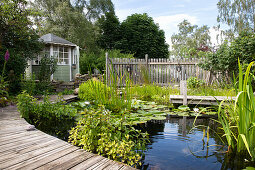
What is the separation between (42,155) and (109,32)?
17.9 m

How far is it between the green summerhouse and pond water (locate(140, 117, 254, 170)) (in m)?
9.61

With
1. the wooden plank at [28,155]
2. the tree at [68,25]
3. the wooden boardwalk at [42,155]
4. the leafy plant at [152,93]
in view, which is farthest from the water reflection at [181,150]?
the tree at [68,25]

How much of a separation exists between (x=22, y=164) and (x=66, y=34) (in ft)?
64.6

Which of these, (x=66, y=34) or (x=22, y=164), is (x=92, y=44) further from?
(x=22, y=164)

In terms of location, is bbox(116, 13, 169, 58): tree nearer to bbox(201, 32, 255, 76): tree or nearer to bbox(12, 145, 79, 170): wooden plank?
bbox(201, 32, 255, 76): tree

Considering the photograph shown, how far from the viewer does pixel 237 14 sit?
55.8 ft

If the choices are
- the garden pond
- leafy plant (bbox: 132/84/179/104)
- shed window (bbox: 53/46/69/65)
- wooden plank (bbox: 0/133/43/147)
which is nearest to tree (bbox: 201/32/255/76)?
leafy plant (bbox: 132/84/179/104)

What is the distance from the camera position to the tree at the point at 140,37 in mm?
18608

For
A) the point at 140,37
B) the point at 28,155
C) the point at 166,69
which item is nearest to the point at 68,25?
the point at 140,37

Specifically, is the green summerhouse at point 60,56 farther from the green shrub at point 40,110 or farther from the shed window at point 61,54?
the green shrub at point 40,110

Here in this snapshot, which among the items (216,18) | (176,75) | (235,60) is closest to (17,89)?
(176,75)

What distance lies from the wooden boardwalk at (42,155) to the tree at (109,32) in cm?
1661

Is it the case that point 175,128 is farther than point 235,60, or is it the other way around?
point 235,60

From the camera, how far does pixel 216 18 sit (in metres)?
17.9
